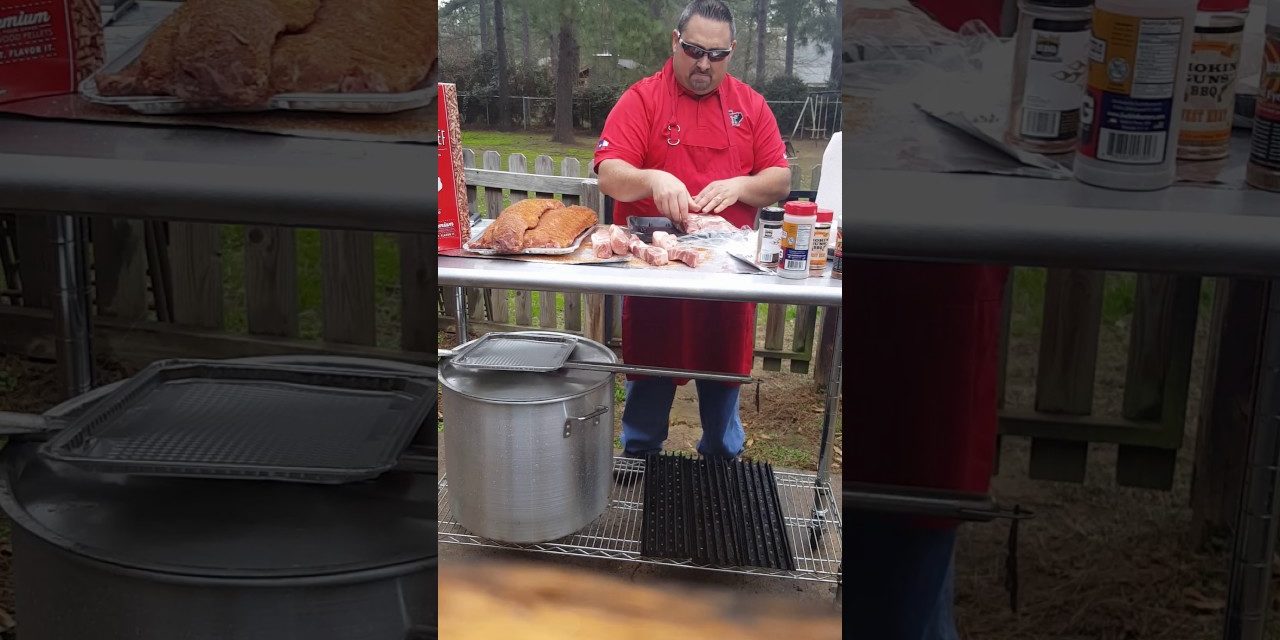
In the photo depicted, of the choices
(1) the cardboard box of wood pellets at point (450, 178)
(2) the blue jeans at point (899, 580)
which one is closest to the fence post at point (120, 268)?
(1) the cardboard box of wood pellets at point (450, 178)

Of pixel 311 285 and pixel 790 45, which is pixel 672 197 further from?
pixel 311 285

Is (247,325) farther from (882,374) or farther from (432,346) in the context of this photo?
(882,374)

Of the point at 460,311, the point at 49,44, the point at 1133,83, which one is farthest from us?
the point at 460,311

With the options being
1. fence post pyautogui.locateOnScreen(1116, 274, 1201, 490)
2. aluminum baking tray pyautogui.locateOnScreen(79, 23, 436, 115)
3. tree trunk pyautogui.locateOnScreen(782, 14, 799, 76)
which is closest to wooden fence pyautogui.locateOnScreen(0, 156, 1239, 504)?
fence post pyautogui.locateOnScreen(1116, 274, 1201, 490)

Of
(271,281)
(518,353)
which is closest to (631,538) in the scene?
(518,353)

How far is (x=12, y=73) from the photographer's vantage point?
2.59 ft

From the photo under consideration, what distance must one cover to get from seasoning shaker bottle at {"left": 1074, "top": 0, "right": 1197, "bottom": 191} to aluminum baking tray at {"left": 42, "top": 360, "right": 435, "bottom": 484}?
64 centimetres

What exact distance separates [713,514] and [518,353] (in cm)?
26

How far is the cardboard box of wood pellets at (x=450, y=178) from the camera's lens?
0.86 meters

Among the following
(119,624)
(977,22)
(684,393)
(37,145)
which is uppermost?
(977,22)

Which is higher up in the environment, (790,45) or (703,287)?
(790,45)

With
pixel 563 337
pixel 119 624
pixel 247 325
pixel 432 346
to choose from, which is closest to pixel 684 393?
pixel 563 337

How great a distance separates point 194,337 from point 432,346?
0.22m

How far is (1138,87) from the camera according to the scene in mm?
684
